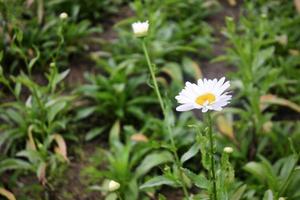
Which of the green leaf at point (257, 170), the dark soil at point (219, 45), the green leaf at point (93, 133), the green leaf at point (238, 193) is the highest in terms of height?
the dark soil at point (219, 45)

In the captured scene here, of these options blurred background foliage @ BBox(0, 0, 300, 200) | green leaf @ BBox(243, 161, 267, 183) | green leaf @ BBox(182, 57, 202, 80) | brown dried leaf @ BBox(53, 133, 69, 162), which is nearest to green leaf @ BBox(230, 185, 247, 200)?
blurred background foliage @ BBox(0, 0, 300, 200)

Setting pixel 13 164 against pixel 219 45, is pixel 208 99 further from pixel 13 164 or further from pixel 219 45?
pixel 219 45

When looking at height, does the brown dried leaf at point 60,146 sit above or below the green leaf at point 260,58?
below

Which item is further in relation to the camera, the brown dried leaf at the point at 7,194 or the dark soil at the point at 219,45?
the dark soil at the point at 219,45

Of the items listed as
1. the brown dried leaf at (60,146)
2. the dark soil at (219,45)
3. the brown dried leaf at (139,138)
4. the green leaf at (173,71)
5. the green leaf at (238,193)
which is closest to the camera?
the green leaf at (238,193)

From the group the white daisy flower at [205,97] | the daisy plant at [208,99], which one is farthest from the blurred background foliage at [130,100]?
the white daisy flower at [205,97]

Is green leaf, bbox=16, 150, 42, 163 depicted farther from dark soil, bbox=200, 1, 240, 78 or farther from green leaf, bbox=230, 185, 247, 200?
dark soil, bbox=200, 1, 240, 78

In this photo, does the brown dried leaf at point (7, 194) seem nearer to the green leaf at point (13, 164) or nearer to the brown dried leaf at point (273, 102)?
the green leaf at point (13, 164)
